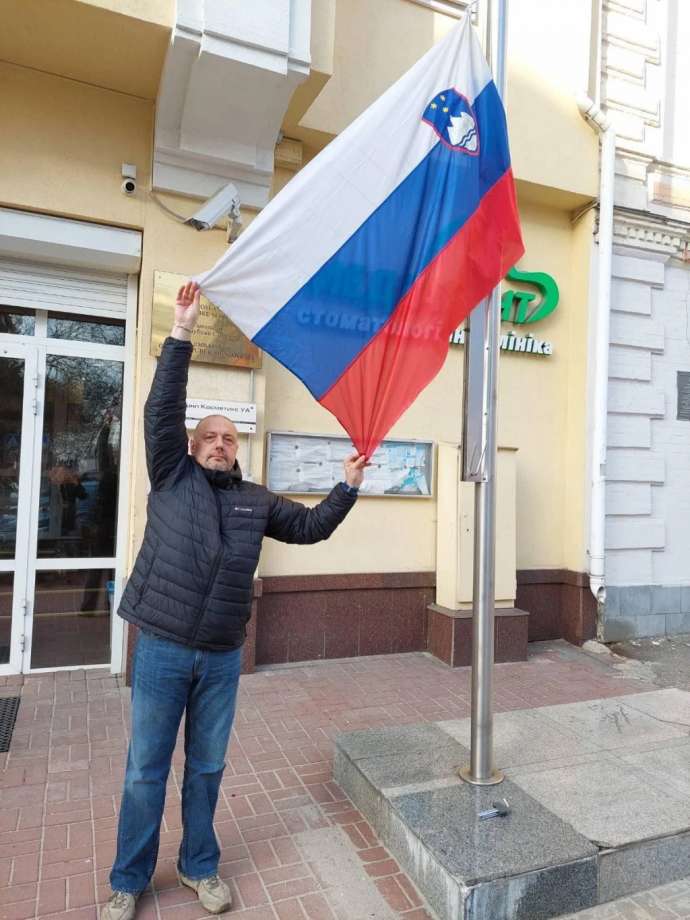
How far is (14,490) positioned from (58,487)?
0.33 meters

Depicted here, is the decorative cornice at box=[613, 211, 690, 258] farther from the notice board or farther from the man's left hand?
the man's left hand

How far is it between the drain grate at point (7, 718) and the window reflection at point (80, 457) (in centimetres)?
115

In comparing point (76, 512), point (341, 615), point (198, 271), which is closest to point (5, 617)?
point (76, 512)

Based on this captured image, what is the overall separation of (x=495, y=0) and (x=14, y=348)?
4262 millimetres

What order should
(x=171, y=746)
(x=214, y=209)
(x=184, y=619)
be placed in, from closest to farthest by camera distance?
(x=184, y=619) < (x=171, y=746) < (x=214, y=209)

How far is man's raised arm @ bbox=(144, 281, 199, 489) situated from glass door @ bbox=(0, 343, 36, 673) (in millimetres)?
3340

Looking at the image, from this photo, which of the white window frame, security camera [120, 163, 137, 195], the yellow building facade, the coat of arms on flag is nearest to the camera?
the coat of arms on flag

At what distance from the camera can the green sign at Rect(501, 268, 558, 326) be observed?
6.73m

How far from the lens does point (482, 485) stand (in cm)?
330

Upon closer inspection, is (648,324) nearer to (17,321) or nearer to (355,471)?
(355,471)

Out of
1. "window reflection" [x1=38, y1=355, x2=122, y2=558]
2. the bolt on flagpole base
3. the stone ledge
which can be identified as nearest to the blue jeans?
the bolt on flagpole base

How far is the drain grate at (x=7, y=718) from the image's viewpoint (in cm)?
409

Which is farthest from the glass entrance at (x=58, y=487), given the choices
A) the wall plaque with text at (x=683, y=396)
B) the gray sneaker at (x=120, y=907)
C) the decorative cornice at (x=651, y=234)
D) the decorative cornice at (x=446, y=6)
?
the wall plaque with text at (x=683, y=396)

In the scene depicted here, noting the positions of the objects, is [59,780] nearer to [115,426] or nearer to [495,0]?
[115,426]
